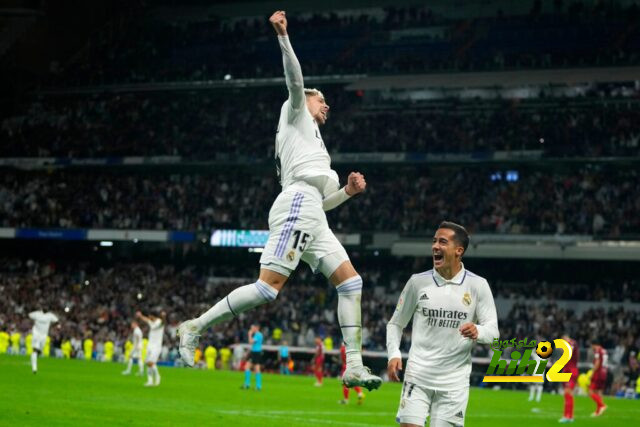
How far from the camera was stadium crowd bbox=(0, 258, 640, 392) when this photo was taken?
153ft

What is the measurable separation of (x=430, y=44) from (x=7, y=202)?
88.4ft

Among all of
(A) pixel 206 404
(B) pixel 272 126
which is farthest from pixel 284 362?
(A) pixel 206 404

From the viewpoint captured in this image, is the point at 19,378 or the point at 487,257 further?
the point at 487,257

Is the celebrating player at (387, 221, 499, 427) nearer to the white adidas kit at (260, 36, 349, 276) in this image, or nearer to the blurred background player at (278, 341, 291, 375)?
the white adidas kit at (260, 36, 349, 276)

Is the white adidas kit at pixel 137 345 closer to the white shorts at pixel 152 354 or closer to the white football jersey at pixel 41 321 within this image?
the white football jersey at pixel 41 321

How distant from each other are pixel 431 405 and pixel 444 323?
800 mm

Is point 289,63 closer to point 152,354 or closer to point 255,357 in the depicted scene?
point 152,354

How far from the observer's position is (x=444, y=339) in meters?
9.95

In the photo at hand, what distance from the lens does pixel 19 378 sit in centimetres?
3195

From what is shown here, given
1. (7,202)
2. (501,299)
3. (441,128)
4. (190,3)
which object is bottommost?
(501,299)

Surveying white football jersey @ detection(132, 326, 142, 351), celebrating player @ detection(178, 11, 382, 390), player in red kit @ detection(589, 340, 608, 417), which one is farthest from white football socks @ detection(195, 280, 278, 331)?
white football jersey @ detection(132, 326, 142, 351)

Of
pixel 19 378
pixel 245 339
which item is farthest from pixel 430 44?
pixel 19 378

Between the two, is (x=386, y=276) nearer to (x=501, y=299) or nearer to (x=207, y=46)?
(x=501, y=299)

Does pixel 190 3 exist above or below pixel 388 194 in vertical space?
above
